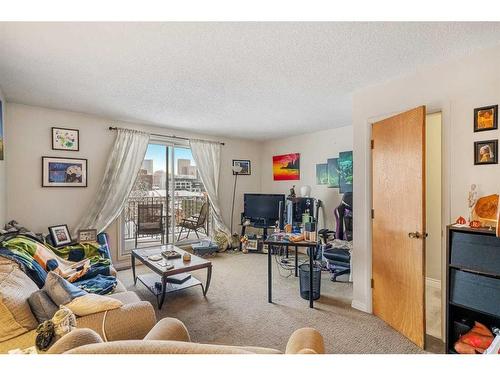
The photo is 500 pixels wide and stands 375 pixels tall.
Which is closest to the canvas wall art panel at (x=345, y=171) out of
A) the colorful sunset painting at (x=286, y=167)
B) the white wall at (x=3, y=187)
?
the colorful sunset painting at (x=286, y=167)

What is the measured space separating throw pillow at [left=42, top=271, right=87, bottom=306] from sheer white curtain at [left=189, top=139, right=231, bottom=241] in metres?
3.42

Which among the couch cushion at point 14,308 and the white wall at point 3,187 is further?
the white wall at point 3,187

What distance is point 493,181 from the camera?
1749 millimetres

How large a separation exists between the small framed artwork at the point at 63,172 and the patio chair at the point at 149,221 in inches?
40.5

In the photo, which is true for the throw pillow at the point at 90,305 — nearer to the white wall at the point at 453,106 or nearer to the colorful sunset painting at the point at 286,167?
the white wall at the point at 453,106

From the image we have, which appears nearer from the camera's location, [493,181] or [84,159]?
[493,181]

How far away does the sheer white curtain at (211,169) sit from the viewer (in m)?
4.89

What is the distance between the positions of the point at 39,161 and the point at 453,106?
4727 millimetres

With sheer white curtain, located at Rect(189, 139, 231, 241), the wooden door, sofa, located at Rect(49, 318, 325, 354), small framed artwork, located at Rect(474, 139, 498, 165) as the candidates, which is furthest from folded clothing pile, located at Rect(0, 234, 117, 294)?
small framed artwork, located at Rect(474, 139, 498, 165)

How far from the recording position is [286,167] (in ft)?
17.8

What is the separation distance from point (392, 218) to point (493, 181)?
745mm

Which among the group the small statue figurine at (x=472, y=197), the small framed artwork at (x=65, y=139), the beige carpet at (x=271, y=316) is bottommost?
the beige carpet at (x=271, y=316)
